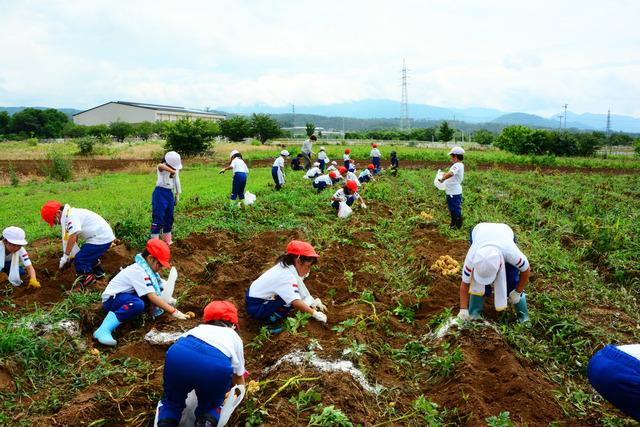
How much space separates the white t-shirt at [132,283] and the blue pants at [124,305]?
47 mm

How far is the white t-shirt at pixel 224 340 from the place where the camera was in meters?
2.91

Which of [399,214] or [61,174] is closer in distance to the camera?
[399,214]

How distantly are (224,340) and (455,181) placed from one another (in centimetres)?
636

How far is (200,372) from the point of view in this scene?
2.78m

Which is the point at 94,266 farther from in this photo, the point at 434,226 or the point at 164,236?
the point at 434,226

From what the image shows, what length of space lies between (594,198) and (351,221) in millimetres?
7782

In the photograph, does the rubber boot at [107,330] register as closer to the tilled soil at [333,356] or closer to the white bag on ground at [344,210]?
the tilled soil at [333,356]

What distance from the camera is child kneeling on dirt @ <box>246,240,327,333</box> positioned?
421cm

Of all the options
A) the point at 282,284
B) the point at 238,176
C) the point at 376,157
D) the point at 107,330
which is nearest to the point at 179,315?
the point at 107,330

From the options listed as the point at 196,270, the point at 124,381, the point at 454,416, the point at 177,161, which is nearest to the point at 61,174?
the point at 177,161

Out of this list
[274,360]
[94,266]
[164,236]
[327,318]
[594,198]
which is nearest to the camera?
[274,360]

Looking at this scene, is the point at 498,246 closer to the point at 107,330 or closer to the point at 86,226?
the point at 107,330

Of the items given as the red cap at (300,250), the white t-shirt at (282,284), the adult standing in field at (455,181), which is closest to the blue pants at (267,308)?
the white t-shirt at (282,284)

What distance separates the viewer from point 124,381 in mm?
3605
